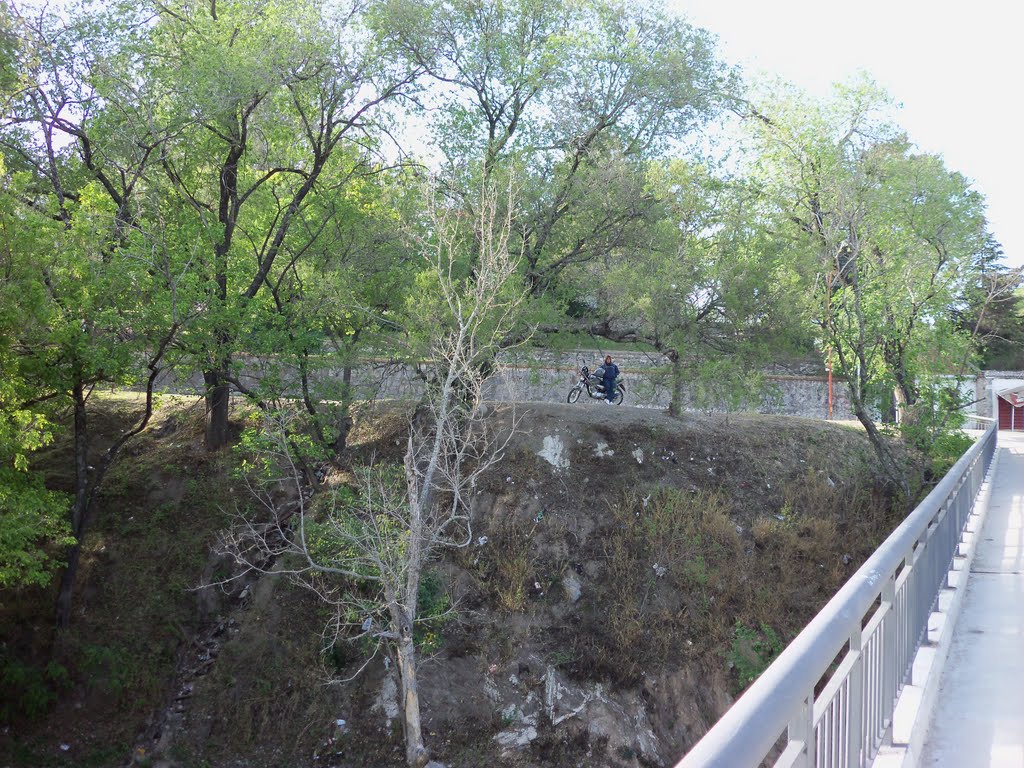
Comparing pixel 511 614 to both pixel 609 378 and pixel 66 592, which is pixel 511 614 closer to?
pixel 66 592

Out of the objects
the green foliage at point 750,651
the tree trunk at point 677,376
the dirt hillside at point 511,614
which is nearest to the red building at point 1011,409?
the dirt hillside at point 511,614

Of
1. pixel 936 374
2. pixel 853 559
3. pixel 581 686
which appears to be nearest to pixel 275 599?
pixel 581 686

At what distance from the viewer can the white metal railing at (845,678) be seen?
1.76 meters

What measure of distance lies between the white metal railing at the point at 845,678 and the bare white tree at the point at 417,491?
26.1 feet

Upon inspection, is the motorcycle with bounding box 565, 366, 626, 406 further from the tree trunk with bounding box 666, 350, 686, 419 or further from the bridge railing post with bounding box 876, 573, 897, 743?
the bridge railing post with bounding box 876, 573, 897, 743

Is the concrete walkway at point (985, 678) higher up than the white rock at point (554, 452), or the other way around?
the concrete walkway at point (985, 678)

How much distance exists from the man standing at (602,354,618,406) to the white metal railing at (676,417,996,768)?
17.6 m

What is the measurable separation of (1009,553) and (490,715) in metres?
8.74

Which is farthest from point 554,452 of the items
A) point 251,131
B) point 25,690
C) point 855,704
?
point 855,704

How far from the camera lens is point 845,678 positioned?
9.80 feet

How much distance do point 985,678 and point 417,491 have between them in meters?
9.75

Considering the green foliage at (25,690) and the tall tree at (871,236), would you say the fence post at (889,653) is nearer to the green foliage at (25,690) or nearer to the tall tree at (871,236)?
the tall tree at (871,236)

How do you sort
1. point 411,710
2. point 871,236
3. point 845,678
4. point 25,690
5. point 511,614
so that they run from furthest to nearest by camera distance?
point 871,236, point 511,614, point 25,690, point 411,710, point 845,678

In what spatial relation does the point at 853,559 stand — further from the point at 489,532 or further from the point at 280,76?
the point at 280,76
